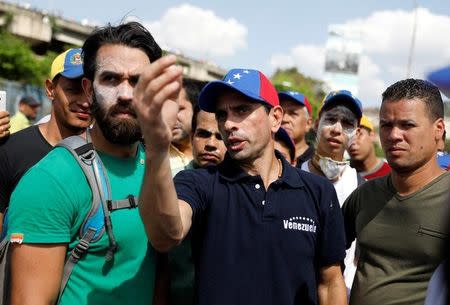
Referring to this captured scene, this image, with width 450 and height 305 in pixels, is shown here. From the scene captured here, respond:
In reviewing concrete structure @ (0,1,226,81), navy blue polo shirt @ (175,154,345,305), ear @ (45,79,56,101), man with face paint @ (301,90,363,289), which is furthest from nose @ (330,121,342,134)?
concrete structure @ (0,1,226,81)

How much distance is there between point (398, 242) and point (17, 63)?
34.1 metres

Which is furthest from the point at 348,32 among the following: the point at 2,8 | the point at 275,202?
the point at 275,202

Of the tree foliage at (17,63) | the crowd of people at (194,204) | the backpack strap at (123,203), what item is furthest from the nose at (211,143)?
the tree foliage at (17,63)

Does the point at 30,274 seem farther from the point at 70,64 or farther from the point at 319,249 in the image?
the point at 70,64

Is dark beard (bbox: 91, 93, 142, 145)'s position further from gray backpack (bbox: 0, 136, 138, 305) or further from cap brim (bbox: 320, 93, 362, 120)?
cap brim (bbox: 320, 93, 362, 120)

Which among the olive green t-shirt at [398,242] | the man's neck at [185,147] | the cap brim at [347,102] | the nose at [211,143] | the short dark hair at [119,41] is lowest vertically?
the olive green t-shirt at [398,242]

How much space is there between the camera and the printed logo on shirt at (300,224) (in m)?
2.94

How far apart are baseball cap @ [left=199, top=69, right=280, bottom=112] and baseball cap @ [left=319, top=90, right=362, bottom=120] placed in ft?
6.41

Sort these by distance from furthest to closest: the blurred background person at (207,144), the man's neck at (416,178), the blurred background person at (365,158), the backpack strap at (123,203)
Result: the blurred background person at (365,158)
the blurred background person at (207,144)
the man's neck at (416,178)
the backpack strap at (123,203)

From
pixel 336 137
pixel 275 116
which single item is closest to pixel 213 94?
pixel 275 116

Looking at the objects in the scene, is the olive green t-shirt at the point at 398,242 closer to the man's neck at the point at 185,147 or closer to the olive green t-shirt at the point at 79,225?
the olive green t-shirt at the point at 79,225

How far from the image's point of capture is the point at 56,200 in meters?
2.49

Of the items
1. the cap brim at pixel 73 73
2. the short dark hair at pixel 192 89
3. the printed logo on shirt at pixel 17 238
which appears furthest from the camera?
the short dark hair at pixel 192 89

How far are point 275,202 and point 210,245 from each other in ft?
1.17
